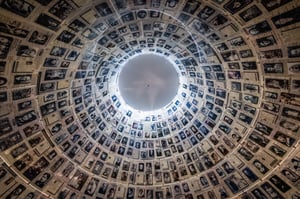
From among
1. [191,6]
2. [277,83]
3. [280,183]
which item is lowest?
[280,183]

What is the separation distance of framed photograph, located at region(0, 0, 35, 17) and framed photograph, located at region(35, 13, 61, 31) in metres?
0.51

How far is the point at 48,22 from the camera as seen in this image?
11836 mm

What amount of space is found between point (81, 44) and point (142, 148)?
997cm

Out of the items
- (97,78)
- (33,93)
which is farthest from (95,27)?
(97,78)

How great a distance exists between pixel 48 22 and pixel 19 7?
1.34 metres

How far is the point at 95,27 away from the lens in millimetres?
13648

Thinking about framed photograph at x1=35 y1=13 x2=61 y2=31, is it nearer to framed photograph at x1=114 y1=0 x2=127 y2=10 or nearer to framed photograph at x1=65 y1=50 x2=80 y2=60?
framed photograph at x1=65 y1=50 x2=80 y2=60

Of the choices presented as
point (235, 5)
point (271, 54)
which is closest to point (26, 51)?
point (235, 5)

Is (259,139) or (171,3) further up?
(171,3)

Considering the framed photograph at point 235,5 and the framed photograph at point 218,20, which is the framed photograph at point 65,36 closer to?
the framed photograph at point 218,20

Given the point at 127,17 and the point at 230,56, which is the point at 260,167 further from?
the point at 127,17

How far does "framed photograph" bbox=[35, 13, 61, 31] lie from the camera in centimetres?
1144

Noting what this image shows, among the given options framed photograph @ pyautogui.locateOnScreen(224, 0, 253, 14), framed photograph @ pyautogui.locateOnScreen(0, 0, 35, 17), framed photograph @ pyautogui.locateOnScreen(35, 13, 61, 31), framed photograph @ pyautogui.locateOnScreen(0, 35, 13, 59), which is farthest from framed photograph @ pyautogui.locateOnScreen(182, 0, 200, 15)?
framed photograph @ pyautogui.locateOnScreen(0, 35, 13, 59)

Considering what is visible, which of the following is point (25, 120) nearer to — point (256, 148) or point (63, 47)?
point (63, 47)
